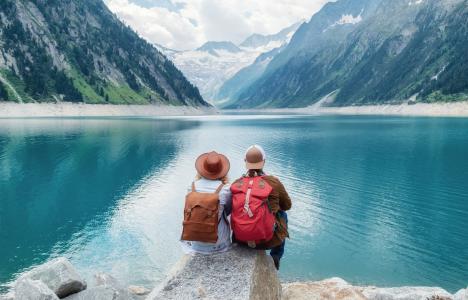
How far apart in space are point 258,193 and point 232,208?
2.29ft

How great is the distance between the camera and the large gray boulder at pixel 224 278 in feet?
28.9

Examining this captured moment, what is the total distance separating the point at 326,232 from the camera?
28.7 m

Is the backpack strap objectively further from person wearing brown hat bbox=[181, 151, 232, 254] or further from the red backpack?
the red backpack

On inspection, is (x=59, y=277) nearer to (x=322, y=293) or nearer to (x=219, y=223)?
(x=219, y=223)

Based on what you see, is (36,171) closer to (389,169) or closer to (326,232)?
(326,232)

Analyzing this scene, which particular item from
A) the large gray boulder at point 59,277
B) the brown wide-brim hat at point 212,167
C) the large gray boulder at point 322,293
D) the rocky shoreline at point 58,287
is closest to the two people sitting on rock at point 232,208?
the brown wide-brim hat at point 212,167

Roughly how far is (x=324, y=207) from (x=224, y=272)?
2711 cm

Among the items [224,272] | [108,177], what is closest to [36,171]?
[108,177]

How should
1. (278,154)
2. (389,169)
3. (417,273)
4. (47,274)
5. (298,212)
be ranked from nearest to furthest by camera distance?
(47,274)
(417,273)
(298,212)
(389,169)
(278,154)

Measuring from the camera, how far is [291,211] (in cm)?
3372

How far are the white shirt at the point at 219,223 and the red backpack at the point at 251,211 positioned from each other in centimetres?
Result: 24

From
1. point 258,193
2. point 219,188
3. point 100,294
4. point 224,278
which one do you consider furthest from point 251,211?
point 100,294

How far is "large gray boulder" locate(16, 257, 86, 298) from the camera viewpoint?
43.4 ft

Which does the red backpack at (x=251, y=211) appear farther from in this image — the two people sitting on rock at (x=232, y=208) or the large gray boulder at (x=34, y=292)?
the large gray boulder at (x=34, y=292)
